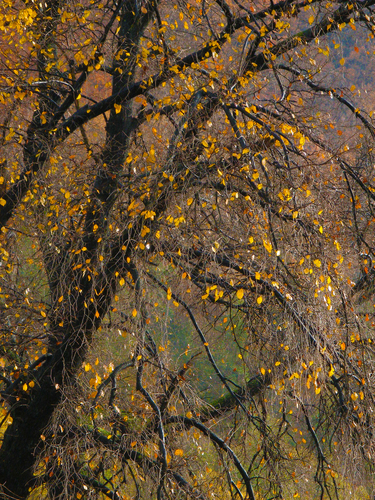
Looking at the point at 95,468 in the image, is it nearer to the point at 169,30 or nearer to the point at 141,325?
the point at 141,325

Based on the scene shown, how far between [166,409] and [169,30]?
3717 mm

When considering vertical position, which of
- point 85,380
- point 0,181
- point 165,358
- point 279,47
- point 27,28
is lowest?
point 85,380

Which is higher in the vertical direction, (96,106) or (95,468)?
(96,106)

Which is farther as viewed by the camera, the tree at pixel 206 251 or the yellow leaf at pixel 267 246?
the tree at pixel 206 251

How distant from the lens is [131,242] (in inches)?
164

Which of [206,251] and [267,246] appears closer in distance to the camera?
[267,246]

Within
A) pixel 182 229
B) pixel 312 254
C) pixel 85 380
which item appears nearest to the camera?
pixel 312 254

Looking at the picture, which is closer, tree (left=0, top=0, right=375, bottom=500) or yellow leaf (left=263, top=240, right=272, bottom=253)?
yellow leaf (left=263, top=240, right=272, bottom=253)

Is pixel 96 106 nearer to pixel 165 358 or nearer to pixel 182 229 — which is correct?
pixel 182 229

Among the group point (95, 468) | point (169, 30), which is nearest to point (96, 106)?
point (169, 30)

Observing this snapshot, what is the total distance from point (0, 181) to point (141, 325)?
260 centimetres

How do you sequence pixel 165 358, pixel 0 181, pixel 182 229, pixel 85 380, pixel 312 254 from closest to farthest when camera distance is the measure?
pixel 312 254, pixel 182 229, pixel 165 358, pixel 85 380, pixel 0 181

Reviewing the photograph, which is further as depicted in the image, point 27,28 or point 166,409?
point 27,28

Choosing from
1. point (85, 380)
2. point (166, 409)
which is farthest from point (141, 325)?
point (85, 380)
